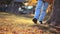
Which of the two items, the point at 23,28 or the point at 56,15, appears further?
the point at 56,15

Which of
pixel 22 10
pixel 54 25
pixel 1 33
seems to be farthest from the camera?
pixel 22 10

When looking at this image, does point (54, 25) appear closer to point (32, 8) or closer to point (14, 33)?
point (14, 33)

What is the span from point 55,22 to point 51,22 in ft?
0.75

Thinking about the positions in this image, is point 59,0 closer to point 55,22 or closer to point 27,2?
point 55,22

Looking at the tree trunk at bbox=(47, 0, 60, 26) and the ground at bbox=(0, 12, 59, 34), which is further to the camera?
the tree trunk at bbox=(47, 0, 60, 26)

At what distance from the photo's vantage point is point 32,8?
15.4m

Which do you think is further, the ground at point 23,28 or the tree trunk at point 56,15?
the tree trunk at point 56,15

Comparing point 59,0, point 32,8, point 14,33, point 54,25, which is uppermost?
point 59,0

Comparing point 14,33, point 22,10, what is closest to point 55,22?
point 14,33

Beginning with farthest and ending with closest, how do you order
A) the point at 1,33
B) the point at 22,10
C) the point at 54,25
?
the point at 22,10 → the point at 54,25 → the point at 1,33

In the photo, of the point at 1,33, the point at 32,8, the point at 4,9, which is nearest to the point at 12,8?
the point at 4,9

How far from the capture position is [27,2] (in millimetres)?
15891

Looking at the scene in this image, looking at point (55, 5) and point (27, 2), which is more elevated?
point (55, 5)

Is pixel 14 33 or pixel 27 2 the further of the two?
pixel 27 2
